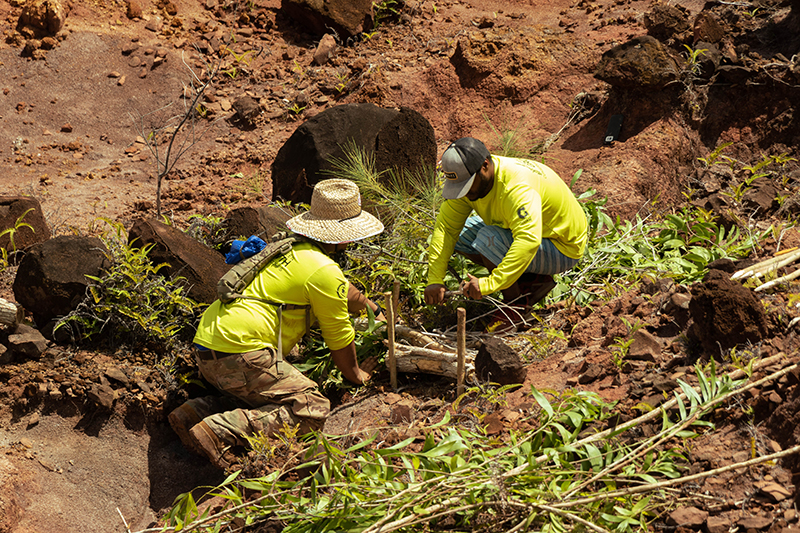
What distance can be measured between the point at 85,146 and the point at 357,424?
15.2 feet

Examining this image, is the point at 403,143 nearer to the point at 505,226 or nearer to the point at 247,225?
the point at 247,225

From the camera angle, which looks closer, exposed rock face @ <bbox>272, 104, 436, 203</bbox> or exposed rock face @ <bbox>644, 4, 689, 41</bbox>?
exposed rock face @ <bbox>272, 104, 436, 203</bbox>

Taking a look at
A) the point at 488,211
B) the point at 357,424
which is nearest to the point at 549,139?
the point at 488,211

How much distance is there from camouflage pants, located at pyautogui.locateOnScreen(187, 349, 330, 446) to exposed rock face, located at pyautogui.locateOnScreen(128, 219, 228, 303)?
0.70 metres

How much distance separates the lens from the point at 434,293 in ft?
11.7

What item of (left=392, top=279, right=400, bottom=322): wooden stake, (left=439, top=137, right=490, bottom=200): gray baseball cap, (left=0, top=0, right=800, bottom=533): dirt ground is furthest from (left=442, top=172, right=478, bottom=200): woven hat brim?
(left=0, top=0, right=800, bottom=533): dirt ground

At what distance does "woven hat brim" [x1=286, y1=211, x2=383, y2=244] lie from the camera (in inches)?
125

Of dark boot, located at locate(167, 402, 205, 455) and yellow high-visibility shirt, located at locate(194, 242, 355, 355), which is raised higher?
yellow high-visibility shirt, located at locate(194, 242, 355, 355)

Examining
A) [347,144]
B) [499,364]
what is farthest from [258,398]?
[347,144]

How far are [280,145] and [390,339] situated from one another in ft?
12.0

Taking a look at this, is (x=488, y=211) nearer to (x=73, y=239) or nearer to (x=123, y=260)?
(x=123, y=260)

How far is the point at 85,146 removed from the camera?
255 inches

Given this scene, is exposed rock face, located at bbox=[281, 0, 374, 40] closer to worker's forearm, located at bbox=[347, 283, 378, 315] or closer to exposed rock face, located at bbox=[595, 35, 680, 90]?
exposed rock face, located at bbox=[595, 35, 680, 90]

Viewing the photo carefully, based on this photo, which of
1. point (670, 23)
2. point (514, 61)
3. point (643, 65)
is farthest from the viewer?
point (514, 61)
